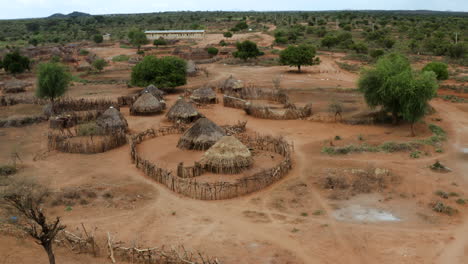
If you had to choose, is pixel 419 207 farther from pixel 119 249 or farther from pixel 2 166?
pixel 2 166

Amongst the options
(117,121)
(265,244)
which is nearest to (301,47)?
(117,121)

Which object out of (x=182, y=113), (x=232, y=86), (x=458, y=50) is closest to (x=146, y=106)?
(x=182, y=113)

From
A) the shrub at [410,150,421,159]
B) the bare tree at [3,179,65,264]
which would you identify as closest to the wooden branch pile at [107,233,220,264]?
the bare tree at [3,179,65,264]

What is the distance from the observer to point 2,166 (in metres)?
16.5

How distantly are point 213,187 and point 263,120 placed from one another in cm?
1048

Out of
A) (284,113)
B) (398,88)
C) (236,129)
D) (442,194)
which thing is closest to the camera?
(442,194)

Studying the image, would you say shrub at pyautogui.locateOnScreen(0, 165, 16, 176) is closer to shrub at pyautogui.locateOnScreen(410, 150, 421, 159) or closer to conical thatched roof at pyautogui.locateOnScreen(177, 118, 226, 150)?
conical thatched roof at pyautogui.locateOnScreen(177, 118, 226, 150)

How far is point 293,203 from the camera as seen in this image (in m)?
13.3

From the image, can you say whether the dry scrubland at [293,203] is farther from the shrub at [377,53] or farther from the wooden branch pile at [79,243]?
the shrub at [377,53]

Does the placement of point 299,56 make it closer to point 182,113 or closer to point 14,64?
point 182,113

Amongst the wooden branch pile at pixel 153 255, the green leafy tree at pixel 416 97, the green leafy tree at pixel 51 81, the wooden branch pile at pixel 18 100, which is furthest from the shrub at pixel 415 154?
the wooden branch pile at pixel 18 100

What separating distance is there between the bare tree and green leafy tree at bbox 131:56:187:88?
56.5ft

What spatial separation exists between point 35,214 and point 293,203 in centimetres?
761

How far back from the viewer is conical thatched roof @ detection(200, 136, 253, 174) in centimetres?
1544
